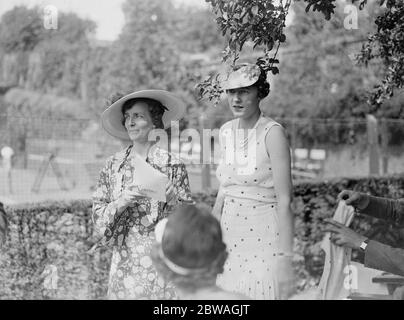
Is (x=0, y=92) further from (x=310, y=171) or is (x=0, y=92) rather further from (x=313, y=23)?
(x=310, y=171)

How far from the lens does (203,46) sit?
27375 mm

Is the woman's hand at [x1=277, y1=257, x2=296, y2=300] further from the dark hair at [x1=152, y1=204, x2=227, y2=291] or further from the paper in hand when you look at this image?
the dark hair at [x1=152, y1=204, x2=227, y2=291]

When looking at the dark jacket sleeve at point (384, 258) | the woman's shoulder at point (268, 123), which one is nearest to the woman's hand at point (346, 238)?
the dark jacket sleeve at point (384, 258)

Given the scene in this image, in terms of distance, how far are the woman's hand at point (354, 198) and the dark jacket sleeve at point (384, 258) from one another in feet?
1.57

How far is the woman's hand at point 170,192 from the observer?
3.17 metres

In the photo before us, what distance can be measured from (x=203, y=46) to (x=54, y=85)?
6.81 metres

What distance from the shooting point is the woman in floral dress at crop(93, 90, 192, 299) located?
3182 millimetres

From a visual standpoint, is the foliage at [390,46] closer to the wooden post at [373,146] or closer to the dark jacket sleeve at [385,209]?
the dark jacket sleeve at [385,209]

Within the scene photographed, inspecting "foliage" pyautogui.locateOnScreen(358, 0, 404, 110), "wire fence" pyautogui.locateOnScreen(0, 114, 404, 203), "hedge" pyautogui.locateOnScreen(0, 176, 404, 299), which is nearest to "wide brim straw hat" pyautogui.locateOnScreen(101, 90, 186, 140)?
"foliage" pyautogui.locateOnScreen(358, 0, 404, 110)

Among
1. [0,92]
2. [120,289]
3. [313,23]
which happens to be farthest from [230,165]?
[0,92]

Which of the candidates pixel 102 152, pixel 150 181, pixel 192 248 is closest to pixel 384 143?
pixel 102 152

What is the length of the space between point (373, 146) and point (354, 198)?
655 cm

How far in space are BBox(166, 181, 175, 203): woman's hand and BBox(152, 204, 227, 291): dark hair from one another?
3.52 ft
